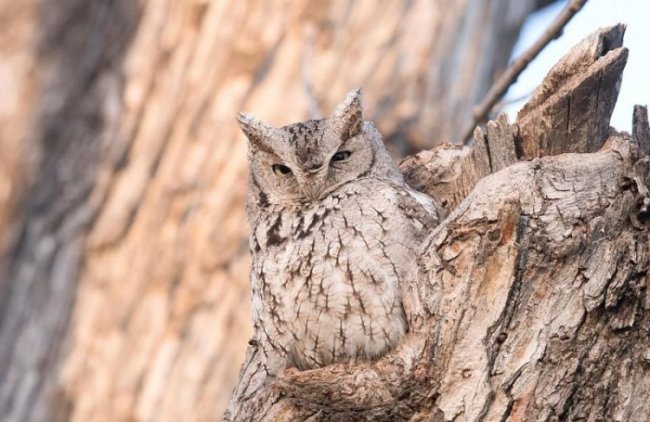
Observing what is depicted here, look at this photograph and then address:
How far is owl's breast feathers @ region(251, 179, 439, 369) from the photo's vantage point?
9.00ft

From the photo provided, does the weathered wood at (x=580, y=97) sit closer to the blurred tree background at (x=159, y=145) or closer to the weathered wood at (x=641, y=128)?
the weathered wood at (x=641, y=128)

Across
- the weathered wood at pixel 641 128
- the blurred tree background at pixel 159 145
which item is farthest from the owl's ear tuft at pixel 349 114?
the blurred tree background at pixel 159 145

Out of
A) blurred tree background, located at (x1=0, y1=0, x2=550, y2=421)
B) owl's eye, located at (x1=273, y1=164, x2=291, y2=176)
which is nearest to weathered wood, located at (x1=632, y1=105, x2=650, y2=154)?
owl's eye, located at (x1=273, y1=164, x2=291, y2=176)

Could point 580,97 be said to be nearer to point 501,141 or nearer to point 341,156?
point 501,141

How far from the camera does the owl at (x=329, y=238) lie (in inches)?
109

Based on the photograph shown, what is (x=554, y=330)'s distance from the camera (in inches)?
95.3

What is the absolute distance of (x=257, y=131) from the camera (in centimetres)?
321

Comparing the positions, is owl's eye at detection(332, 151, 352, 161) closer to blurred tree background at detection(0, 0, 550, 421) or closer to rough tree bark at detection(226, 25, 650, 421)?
rough tree bark at detection(226, 25, 650, 421)

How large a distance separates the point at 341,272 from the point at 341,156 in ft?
1.88

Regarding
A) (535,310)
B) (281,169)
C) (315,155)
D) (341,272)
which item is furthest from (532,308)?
(281,169)

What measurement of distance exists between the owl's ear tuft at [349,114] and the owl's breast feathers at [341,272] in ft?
0.71

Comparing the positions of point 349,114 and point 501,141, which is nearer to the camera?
point 501,141

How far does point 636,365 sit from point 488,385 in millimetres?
406

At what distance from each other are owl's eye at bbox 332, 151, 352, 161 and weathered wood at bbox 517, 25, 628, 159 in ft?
2.23
